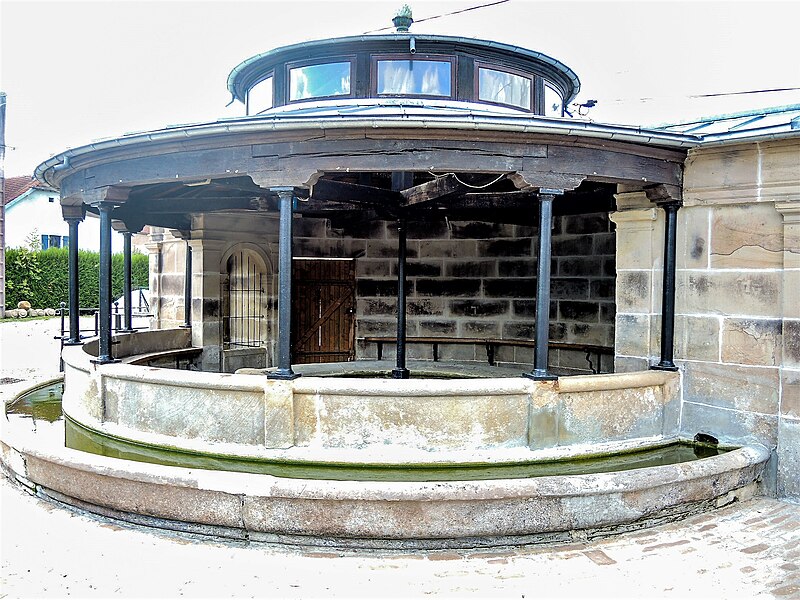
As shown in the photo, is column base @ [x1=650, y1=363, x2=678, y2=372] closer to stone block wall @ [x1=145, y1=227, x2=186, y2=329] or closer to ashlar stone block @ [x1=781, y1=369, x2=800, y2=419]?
ashlar stone block @ [x1=781, y1=369, x2=800, y2=419]

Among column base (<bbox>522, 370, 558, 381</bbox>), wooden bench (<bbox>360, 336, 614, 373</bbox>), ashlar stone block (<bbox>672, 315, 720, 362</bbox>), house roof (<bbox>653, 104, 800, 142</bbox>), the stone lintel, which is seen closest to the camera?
house roof (<bbox>653, 104, 800, 142</bbox>)

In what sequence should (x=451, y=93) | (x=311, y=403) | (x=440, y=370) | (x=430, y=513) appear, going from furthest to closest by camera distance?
(x=440, y=370)
(x=451, y=93)
(x=311, y=403)
(x=430, y=513)

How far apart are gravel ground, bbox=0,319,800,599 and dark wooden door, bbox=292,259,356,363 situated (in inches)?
238

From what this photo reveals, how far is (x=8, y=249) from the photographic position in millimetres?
25422

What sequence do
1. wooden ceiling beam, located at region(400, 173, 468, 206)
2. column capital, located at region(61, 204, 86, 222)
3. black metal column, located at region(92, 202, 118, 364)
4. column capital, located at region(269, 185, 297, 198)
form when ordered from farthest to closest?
column capital, located at region(61, 204, 86, 222), wooden ceiling beam, located at region(400, 173, 468, 206), black metal column, located at region(92, 202, 118, 364), column capital, located at region(269, 185, 297, 198)

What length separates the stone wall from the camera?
524 centimetres

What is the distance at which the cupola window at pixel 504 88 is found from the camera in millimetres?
7805

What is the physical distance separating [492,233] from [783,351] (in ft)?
17.5

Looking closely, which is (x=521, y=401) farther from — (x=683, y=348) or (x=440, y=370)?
(x=440, y=370)

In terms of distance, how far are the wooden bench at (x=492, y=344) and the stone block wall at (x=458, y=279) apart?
12cm

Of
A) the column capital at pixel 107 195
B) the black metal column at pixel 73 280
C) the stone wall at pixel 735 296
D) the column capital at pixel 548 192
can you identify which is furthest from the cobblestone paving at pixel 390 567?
the black metal column at pixel 73 280

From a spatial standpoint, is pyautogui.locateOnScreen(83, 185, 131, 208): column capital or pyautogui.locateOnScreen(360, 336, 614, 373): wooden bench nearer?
pyautogui.locateOnScreen(83, 185, 131, 208): column capital

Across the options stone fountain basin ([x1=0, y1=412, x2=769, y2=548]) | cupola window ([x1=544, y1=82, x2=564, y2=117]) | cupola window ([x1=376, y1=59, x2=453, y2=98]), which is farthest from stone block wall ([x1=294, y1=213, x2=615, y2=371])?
stone fountain basin ([x1=0, y1=412, x2=769, y2=548])

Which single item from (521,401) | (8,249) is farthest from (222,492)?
(8,249)
